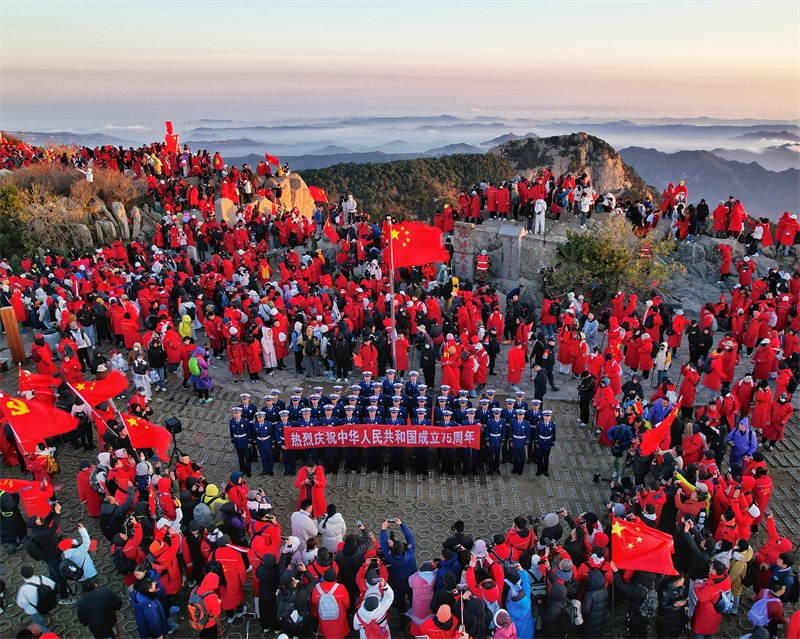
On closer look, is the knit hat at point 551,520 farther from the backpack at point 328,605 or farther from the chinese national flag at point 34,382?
the chinese national flag at point 34,382

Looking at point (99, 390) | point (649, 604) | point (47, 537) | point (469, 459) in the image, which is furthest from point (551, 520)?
point (99, 390)

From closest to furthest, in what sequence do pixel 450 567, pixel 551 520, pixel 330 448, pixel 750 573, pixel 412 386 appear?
1. pixel 450 567
2. pixel 551 520
3. pixel 750 573
4. pixel 330 448
5. pixel 412 386

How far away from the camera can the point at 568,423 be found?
13070mm

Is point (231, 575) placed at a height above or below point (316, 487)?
below

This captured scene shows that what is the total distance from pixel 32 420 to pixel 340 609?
22.2 ft

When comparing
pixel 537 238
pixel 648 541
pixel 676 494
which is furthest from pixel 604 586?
pixel 537 238

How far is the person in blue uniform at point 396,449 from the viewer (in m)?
11.0

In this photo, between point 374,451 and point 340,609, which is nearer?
point 340,609

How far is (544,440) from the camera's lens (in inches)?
426

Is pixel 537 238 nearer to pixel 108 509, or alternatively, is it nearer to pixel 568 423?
pixel 568 423

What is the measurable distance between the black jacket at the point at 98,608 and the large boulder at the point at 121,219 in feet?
71.7

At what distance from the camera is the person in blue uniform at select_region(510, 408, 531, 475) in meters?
10.8

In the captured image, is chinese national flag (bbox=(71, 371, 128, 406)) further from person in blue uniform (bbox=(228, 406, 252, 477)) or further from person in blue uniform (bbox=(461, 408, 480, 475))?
person in blue uniform (bbox=(461, 408, 480, 475))

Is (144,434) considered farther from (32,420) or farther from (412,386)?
(412,386)
